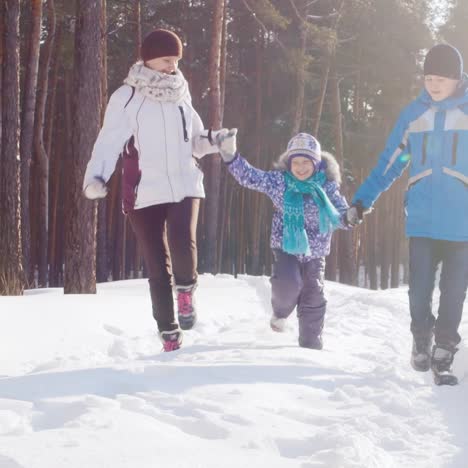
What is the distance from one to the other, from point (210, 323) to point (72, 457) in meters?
4.43

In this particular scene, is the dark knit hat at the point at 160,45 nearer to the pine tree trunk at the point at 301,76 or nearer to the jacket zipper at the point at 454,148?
the jacket zipper at the point at 454,148

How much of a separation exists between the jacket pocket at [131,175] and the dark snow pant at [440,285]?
1.87 metres

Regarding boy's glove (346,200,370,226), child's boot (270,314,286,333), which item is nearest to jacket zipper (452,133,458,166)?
boy's glove (346,200,370,226)

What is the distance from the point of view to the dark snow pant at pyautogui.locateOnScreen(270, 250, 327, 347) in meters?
5.31

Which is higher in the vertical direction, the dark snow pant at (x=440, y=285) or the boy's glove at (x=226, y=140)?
the boy's glove at (x=226, y=140)

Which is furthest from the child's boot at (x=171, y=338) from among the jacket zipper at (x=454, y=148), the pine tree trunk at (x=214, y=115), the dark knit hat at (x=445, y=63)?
the pine tree trunk at (x=214, y=115)

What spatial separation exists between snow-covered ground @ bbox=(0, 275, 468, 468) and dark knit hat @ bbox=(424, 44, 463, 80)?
1.92 m

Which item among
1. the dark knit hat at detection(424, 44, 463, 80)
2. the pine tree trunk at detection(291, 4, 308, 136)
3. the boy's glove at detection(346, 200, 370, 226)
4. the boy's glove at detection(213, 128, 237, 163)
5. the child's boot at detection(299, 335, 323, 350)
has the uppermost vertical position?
the pine tree trunk at detection(291, 4, 308, 136)

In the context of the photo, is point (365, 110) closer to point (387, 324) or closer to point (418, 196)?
point (387, 324)

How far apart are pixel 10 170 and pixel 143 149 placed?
6100mm

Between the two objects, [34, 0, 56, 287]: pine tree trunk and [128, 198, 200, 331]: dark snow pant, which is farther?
[34, 0, 56, 287]: pine tree trunk

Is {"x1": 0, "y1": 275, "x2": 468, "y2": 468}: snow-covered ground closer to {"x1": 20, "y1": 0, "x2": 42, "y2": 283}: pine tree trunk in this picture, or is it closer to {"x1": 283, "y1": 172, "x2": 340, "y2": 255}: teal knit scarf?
{"x1": 283, "y1": 172, "x2": 340, "y2": 255}: teal knit scarf

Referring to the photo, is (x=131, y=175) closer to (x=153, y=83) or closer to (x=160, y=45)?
(x=153, y=83)

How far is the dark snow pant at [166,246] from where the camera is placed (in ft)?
15.0
